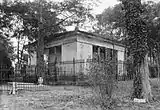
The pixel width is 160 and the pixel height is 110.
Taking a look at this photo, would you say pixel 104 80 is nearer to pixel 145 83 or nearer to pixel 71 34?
pixel 145 83

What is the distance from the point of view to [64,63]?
1733 centimetres

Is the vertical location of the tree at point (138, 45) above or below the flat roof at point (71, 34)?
below

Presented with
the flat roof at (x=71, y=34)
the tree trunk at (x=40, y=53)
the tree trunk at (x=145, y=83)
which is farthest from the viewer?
the flat roof at (x=71, y=34)

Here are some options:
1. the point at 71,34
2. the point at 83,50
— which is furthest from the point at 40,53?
the point at 83,50

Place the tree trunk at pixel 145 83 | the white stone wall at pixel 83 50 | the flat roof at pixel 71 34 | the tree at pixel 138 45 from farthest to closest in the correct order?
1. the white stone wall at pixel 83 50
2. the flat roof at pixel 71 34
3. the tree at pixel 138 45
4. the tree trunk at pixel 145 83

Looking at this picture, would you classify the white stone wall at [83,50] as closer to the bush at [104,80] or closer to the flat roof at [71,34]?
the flat roof at [71,34]

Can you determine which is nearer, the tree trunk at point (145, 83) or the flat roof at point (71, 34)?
the tree trunk at point (145, 83)

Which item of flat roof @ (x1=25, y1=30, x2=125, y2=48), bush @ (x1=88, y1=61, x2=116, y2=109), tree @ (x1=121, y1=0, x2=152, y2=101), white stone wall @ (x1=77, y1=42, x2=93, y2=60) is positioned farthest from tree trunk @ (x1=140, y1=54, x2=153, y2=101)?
white stone wall @ (x1=77, y1=42, x2=93, y2=60)

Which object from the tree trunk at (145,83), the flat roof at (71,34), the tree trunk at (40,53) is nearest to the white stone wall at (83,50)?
the flat roof at (71,34)

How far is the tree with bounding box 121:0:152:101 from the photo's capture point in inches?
279

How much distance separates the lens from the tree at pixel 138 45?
7078 mm

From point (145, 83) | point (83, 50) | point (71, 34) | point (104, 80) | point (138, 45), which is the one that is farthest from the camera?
point (83, 50)

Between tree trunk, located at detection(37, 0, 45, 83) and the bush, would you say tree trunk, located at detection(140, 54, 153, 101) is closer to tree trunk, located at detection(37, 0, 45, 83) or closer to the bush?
the bush

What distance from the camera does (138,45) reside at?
23.6ft
